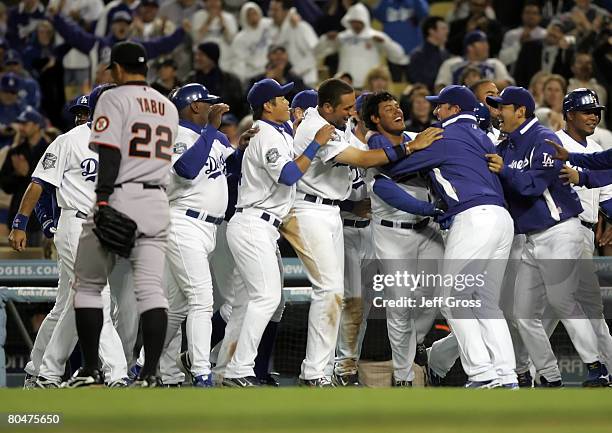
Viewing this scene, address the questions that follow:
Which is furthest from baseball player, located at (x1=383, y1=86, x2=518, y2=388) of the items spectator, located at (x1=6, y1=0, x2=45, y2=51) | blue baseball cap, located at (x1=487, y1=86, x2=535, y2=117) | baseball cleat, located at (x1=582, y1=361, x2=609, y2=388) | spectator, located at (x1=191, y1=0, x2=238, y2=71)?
spectator, located at (x1=6, y1=0, x2=45, y2=51)

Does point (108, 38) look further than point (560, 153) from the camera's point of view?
Yes

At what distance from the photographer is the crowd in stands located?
1372 centimetres

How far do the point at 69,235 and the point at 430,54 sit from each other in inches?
286

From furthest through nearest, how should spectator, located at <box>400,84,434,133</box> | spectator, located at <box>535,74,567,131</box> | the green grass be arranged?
spectator, located at <box>400,84,434,133</box> < spectator, located at <box>535,74,567,131</box> < the green grass

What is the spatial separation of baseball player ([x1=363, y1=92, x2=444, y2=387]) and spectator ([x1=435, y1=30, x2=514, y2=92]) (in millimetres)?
4903

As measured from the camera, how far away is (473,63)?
1328cm

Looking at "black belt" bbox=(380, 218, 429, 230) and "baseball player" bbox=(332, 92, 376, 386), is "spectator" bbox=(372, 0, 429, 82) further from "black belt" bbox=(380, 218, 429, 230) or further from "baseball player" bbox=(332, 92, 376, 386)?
"black belt" bbox=(380, 218, 429, 230)

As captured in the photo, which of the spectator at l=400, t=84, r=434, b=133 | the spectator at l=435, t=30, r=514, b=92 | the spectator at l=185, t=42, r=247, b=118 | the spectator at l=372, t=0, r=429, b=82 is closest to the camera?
the spectator at l=400, t=84, r=434, b=133

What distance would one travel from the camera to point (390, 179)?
8180 mm

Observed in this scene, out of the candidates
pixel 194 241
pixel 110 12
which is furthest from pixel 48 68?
pixel 194 241

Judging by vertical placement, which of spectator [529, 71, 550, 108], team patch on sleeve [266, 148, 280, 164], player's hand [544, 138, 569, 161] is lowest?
team patch on sleeve [266, 148, 280, 164]

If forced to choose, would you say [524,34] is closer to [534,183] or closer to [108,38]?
[108,38]

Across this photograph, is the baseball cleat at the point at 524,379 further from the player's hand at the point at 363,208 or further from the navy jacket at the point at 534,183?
the player's hand at the point at 363,208

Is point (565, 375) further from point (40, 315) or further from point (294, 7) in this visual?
point (294, 7)
